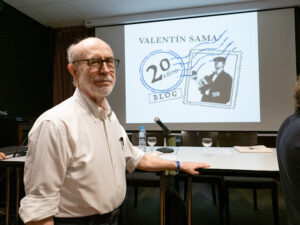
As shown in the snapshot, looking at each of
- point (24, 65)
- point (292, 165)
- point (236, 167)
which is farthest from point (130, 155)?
point (24, 65)

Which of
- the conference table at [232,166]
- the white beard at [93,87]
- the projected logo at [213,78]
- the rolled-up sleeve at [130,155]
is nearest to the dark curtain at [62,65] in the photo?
the projected logo at [213,78]

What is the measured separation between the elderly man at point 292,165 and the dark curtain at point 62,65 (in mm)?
3800

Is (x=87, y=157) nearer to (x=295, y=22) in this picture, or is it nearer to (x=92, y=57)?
(x=92, y=57)

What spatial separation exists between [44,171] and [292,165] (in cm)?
111

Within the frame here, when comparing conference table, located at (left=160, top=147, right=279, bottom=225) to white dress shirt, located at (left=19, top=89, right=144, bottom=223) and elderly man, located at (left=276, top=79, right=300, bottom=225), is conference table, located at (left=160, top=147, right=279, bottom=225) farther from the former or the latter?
white dress shirt, located at (left=19, top=89, right=144, bottom=223)

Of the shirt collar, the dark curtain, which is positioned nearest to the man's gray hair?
the shirt collar

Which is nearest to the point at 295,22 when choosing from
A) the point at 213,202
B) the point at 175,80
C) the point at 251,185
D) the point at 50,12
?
the point at 175,80

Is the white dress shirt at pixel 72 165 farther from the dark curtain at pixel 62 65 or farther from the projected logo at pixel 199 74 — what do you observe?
the dark curtain at pixel 62 65

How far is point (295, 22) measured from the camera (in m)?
3.18

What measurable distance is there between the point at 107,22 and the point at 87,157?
3397 millimetres

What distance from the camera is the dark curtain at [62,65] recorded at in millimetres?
4094

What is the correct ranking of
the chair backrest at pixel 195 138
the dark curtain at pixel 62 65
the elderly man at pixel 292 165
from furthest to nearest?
the dark curtain at pixel 62 65 < the chair backrest at pixel 195 138 < the elderly man at pixel 292 165

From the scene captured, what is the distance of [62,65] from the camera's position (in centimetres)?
414

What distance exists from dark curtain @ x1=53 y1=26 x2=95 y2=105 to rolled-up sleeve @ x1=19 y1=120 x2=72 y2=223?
11.5 ft
